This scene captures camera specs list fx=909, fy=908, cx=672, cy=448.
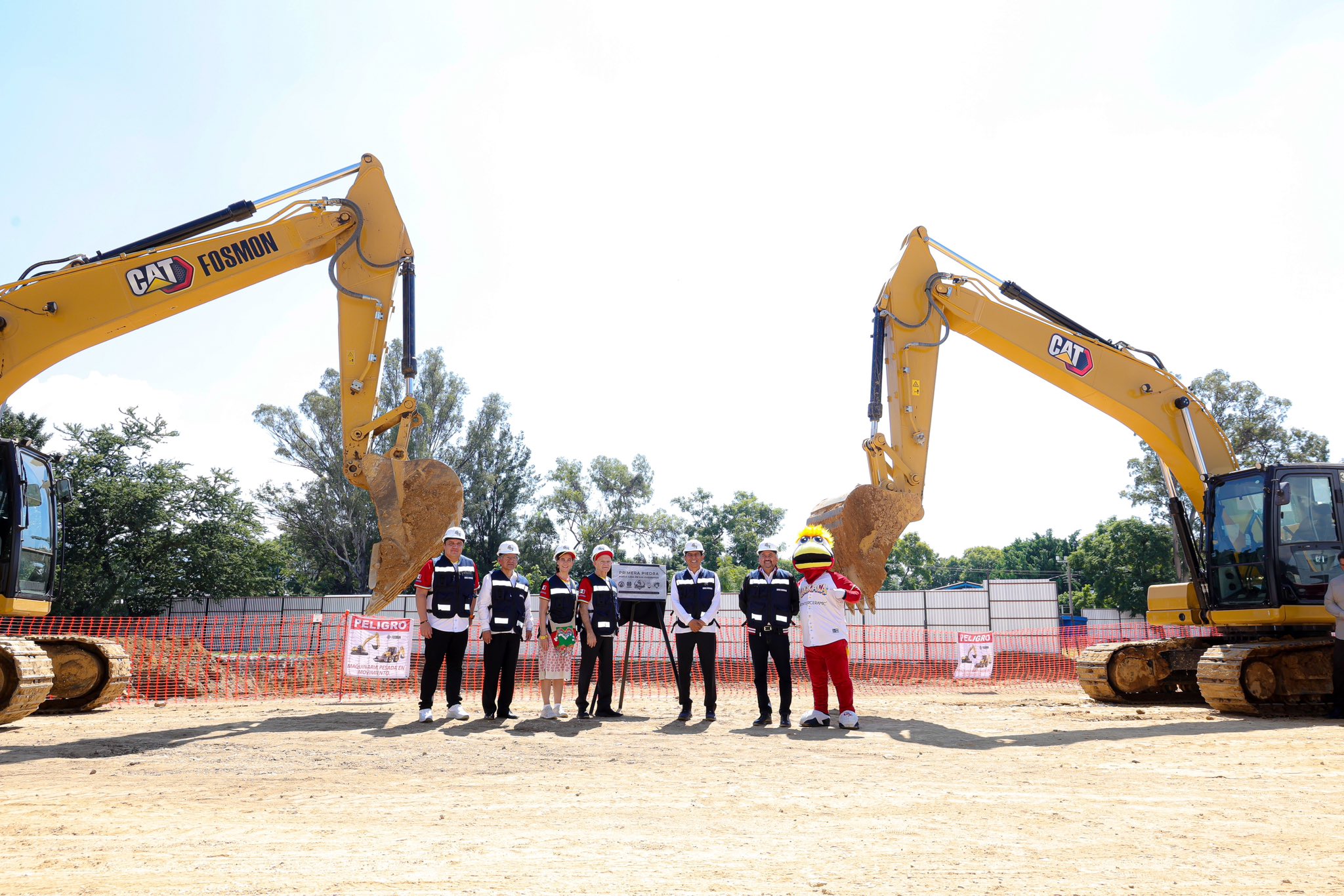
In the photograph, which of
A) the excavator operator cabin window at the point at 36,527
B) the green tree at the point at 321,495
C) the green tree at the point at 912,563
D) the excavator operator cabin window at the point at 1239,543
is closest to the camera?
the excavator operator cabin window at the point at 36,527

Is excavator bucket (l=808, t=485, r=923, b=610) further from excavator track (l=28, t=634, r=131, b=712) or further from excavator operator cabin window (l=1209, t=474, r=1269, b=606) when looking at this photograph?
excavator track (l=28, t=634, r=131, b=712)

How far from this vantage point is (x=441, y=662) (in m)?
8.55

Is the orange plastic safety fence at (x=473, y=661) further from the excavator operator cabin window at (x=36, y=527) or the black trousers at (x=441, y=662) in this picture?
the black trousers at (x=441, y=662)

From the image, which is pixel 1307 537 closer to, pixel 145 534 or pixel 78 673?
pixel 78 673

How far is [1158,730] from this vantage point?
8.24 meters

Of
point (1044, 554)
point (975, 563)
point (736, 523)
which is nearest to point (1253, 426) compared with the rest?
point (736, 523)

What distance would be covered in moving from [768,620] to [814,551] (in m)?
0.80

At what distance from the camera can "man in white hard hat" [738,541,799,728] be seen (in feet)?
28.4

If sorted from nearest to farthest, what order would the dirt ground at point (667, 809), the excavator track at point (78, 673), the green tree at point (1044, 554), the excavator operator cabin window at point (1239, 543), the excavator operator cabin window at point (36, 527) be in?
the dirt ground at point (667, 809), the excavator operator cabin window at point (36, 527), the excavator operator cabin window at point (1239, 543), the excavator track at point (78, 673), the green tree at point (1044, 554)

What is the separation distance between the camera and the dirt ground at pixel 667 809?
3.48m

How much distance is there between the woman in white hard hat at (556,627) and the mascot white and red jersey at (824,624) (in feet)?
7.33

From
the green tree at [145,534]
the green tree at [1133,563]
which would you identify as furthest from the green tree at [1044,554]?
the green tree at [145,534]

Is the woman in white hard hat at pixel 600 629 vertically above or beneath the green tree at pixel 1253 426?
beneath

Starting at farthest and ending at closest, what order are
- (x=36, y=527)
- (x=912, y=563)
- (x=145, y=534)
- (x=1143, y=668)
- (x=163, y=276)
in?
(x=912, y=563) < (x=145, y=534) < (x=1143, y=668) < (x=36, y=527) < (x=163, y=276)
